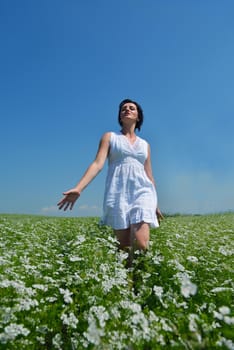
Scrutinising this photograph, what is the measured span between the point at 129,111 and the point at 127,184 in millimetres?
1045

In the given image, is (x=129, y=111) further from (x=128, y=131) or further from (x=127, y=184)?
(x=127, y=184)

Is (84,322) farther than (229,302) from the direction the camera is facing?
No

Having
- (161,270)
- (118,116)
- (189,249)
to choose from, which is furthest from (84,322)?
(189,249)

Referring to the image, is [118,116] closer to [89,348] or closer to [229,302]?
[229,302]

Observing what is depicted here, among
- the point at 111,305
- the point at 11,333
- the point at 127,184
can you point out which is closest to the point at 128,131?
the point at 127,184

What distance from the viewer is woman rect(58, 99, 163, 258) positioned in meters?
5.20

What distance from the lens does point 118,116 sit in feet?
19.7

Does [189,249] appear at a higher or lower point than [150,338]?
higher

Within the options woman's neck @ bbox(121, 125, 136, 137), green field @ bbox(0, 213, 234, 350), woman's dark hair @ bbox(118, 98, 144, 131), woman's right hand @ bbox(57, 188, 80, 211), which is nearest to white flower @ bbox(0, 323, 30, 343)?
green field @ bbox(0, 213, 234, 350)

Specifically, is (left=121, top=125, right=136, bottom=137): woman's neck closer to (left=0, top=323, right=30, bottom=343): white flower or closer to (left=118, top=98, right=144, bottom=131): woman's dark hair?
(left=118, top=98, right=144, bottom=131): woman's dark hair

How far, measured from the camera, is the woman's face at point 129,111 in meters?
5.75

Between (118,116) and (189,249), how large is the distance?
259 cm

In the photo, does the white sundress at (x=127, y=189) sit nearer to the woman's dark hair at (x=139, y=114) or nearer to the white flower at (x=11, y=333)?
the woman's dark hair at (x=139, y=114)

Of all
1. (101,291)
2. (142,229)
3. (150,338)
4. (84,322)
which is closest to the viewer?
(150,338)
